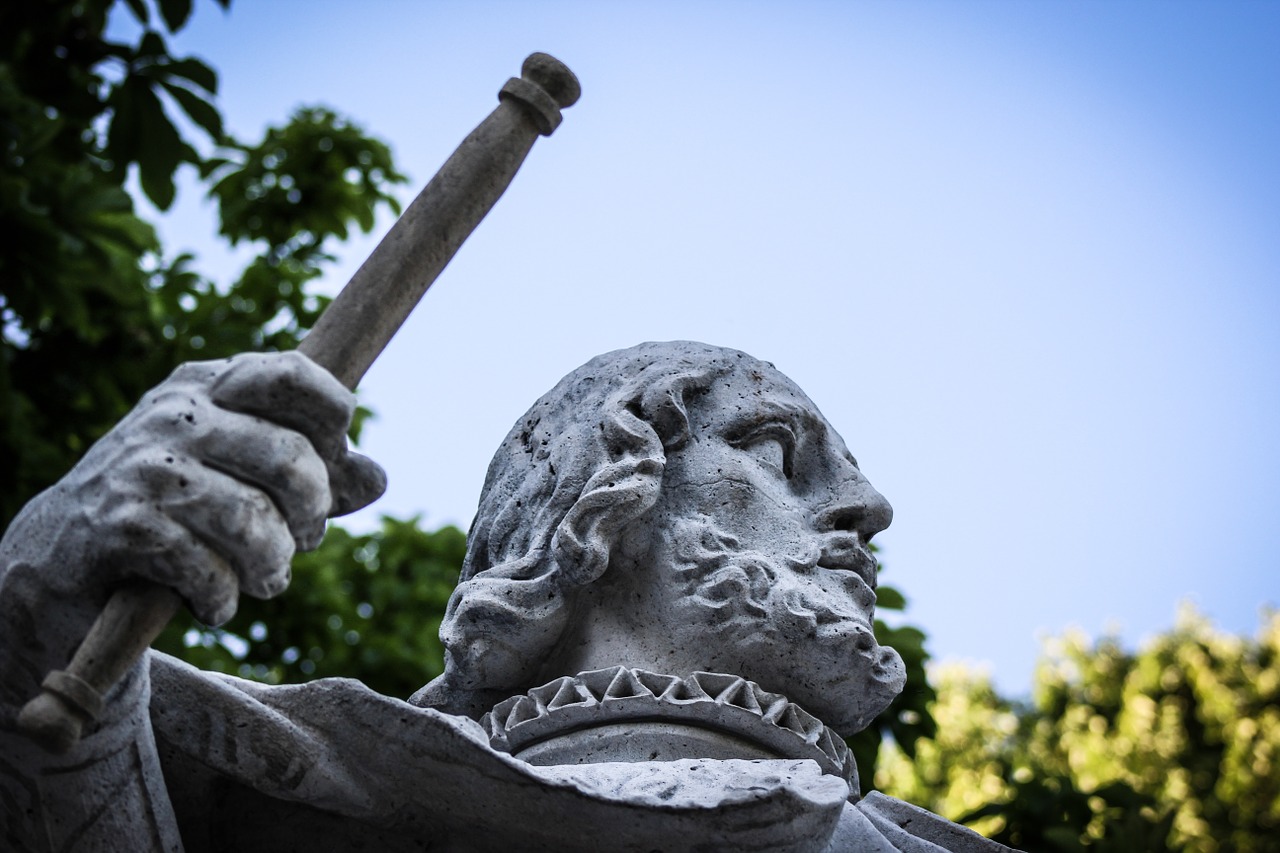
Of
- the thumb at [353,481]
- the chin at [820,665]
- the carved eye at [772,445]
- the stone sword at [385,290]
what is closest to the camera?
Result: the stone sword at [385,290]

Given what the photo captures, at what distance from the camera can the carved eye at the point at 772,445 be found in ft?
12.3

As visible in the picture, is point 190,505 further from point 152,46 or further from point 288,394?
point 152,46

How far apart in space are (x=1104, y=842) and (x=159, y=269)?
4.92m

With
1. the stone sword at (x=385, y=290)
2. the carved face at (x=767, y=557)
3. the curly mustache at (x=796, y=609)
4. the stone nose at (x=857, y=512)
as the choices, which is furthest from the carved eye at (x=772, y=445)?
the stone sword at (x=385, y=290)

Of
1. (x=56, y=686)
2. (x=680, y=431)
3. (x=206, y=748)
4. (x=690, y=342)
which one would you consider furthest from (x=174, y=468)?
(x=690, y=342)

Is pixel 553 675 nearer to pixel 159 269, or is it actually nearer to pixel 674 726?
pixel 674 726

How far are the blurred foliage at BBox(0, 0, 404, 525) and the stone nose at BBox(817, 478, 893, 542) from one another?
3377 millimetres

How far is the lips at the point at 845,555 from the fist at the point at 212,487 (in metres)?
1.50

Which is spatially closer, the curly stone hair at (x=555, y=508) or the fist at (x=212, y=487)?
the fist at (x=212, y=487)

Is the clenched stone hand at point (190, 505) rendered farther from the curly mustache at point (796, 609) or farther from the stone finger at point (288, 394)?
the curly mustache at point (796, 609)

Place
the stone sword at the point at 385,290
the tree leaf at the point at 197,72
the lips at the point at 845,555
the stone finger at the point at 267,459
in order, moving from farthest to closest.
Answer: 1. the tree leaf at the point at 197,72
2. the lips at the point at 845,555
3. the stone finger at the point at 267,459
4. the stone sword at the point at 385,290

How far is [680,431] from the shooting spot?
3682 millimetres

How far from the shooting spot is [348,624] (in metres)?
7.60

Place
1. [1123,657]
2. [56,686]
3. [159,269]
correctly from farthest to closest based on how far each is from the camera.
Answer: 1. [1123,657]
2. [159,269]
3. [56,686]
